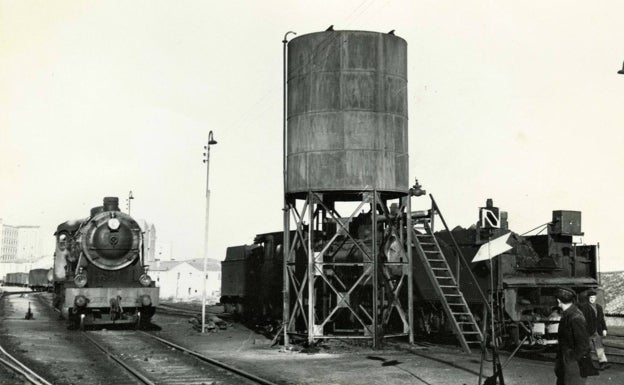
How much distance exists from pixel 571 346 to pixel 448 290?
11.1 metres

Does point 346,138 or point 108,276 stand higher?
point 346,138

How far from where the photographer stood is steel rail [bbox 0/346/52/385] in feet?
39.4

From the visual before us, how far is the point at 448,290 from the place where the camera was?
20062 millimetres

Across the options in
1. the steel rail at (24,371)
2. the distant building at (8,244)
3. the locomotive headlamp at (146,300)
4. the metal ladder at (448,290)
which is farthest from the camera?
the distant building at (8,244)

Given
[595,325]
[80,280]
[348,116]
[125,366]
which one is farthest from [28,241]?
[595,325]

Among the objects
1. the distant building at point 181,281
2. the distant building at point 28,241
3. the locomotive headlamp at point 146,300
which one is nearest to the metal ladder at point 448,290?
the locomotive headlamp at point 146,300

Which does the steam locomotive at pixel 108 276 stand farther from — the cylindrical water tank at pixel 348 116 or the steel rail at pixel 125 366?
the cylindrical water tank at pixel 348 116

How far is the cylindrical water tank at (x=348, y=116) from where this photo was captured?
17.9m

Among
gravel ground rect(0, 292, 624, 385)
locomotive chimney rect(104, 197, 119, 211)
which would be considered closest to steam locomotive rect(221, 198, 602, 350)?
gravel ground rect(0, 292, 624, 385)

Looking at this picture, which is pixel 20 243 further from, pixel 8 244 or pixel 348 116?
pixel 348 116

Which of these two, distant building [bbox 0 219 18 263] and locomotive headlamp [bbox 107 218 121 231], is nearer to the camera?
locomotive headlamp [bbox 107 218 121 231]

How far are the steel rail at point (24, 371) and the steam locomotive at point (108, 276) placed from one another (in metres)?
7.08

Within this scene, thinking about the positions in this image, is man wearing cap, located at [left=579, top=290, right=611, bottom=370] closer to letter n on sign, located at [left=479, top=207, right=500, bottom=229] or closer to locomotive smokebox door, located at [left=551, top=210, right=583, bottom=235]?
letter n on sign, located at [left=479, top=207, right=500, bottom=229]

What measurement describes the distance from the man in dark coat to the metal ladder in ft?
24.2
